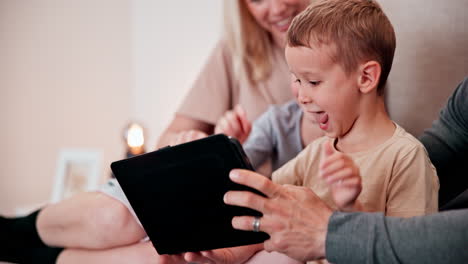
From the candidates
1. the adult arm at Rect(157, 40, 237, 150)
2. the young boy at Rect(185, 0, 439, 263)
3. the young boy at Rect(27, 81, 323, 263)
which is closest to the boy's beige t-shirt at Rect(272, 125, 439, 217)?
Result: the young boy at Rect(185, 0, 439, 263)

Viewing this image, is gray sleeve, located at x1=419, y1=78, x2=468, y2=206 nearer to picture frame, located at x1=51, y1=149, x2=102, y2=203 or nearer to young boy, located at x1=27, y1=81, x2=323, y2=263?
young boy, located at x1=27, y1=81, x2=323, y2=263

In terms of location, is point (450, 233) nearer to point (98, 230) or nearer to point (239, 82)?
point (98, 230)

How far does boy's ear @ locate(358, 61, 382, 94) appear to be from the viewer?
0.82m

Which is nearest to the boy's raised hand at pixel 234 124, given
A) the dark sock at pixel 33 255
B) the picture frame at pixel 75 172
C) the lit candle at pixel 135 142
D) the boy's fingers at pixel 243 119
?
the boy's fingers at pixel 243 119

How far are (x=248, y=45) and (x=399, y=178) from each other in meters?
0.96

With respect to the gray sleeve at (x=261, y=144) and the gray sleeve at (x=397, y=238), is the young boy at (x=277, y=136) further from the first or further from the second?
the gray sleeve at (x=397, y=238)

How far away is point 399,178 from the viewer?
32.6 inches

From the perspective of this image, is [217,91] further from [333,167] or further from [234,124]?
[333,167]

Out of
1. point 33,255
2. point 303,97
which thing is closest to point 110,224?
point 33,255

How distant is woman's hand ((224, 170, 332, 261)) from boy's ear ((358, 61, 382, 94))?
7.7 inches

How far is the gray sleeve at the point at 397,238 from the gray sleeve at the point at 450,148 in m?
0.29

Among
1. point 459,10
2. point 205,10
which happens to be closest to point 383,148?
point 459,10

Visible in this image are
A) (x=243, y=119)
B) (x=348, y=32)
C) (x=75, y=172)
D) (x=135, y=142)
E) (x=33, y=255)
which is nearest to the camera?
(x=348, y=32)

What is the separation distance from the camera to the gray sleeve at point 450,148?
972 mm
